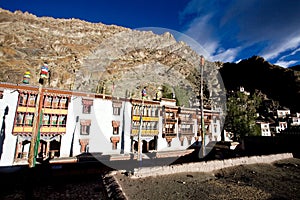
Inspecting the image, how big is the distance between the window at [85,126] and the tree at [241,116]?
3278 centimetres

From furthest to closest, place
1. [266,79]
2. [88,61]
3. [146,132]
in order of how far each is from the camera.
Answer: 1. [266,79]
2. [88,61]
3. [146,132]

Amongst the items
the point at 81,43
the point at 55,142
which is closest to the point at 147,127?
the point at 55,142

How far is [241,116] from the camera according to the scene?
37.8m

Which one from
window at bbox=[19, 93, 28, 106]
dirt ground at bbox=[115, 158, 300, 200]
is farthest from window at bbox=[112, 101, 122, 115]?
A: dirt ground at bbox=[115, 158, 300, 200]

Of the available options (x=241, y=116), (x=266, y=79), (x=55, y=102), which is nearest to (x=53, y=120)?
(x=55, y=102)

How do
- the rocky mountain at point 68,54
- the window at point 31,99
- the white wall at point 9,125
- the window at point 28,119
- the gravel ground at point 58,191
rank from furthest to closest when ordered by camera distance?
the rocky mountain at point 68,54
the window at point 31,99
the window at point 28,119
the white wall at point 9,125
the gravel ground at point 58,191

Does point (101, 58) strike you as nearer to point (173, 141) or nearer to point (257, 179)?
point (173, 141)

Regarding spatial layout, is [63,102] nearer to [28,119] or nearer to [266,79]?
[28,119]

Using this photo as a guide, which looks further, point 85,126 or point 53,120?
point 85,126

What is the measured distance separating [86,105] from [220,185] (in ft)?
76.8

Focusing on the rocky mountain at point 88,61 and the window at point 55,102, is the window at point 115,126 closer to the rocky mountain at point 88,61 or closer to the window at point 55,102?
the window at point 55,102

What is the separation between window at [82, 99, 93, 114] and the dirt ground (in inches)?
739

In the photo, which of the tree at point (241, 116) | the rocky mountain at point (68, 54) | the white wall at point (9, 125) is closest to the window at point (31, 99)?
the white wall at point (9, 125)

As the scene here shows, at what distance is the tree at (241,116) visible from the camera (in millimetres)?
37250
